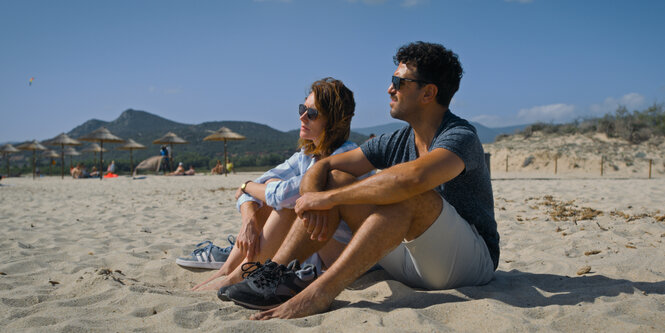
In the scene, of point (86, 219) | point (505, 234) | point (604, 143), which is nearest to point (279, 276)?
point (505, 234)

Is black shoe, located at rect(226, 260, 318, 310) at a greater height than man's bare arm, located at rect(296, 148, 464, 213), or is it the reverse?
man's bare arm, located at rect(296, 148, 464, 213)

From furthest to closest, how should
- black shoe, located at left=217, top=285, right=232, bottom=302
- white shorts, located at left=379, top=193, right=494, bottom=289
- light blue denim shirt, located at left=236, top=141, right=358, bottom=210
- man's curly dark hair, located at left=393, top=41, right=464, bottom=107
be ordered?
light blue denim shirt, located at left=236, top=141, right=358, bottom=210 < man's curly dark hair, located at left=393, top=41, right=464, bottom=107 < black shoe, located at left=217, top=285, right=232, bottom=302 < white shorts, located at left=379, top=193, right=494, bottom=289

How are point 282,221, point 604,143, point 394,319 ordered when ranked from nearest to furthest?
point 394,319 → point 282,221 → point 604,143

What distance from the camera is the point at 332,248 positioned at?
2.32m

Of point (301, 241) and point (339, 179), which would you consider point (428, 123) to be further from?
point (301, 241)

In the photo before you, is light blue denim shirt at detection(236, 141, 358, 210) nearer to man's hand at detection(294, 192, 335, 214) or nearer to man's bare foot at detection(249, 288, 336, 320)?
man's hand at detection(294, 192, 335, 214)

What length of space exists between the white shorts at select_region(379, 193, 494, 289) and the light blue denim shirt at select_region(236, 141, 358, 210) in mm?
591

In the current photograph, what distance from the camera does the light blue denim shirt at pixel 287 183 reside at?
220 centimetres

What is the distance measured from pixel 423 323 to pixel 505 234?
240cm

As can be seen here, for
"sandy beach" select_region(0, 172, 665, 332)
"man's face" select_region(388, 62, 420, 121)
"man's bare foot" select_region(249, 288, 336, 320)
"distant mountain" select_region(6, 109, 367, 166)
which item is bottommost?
"sandy beach" select_region(0, 172, 665, 332)

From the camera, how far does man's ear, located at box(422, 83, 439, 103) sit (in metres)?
2.05

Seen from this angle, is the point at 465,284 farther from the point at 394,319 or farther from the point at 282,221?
the point at 282,221

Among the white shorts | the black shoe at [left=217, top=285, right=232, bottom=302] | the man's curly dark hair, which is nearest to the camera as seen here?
the white shorts

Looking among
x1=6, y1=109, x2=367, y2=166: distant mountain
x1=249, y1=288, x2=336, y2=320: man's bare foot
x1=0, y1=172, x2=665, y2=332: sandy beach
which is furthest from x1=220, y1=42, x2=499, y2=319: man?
x1=6, y1=109, x2=367, y2=166: distant mountain
